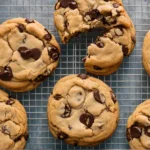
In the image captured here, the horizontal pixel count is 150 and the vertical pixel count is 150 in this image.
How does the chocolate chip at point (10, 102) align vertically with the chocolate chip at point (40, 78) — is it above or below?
below

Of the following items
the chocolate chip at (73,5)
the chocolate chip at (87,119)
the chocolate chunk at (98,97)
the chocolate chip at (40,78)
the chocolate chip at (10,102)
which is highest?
the chocolate chip at (73,5)

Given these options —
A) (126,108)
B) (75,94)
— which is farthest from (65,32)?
(126,108)

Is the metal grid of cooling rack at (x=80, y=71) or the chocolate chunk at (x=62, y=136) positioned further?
the metal grid of cooling rack at (x=80, y=71)

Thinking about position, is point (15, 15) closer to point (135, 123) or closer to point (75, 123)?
point (75, 123)

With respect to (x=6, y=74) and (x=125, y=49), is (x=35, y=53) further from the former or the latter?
(x=125, y=49)

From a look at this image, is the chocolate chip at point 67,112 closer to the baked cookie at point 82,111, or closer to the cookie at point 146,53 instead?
the baked cookie at point 82,111

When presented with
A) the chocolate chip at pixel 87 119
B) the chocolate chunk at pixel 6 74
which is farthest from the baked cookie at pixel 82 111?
the chocolate chunk at pixel 6 74

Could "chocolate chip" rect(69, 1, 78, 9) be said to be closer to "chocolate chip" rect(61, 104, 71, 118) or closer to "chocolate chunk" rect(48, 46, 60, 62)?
"chocolate chunk" rect(48, 46, 60, 62)
